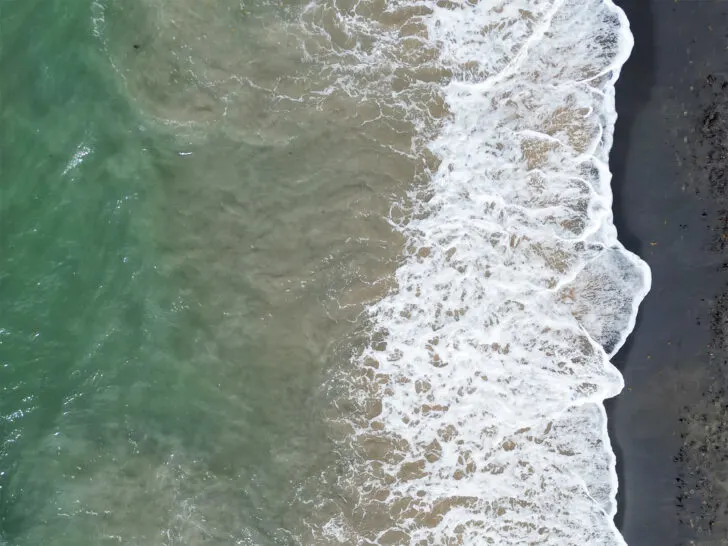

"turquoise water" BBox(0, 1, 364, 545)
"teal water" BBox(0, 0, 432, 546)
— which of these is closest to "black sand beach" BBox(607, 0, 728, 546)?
"teal water" BBox(0, 0, 432, 546)

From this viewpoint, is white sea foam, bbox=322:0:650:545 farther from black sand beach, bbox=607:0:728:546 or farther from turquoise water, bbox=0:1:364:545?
turquoise water, bbox=0:1:364:545

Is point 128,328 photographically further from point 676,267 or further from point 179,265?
point 676,267

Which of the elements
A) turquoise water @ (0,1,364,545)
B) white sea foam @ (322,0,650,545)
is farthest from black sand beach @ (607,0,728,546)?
turquoise water @ (0,1,364,545)

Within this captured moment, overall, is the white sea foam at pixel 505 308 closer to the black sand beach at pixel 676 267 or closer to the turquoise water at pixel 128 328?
the black sand beach at pixel 676 267

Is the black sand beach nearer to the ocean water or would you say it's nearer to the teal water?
the ocean water

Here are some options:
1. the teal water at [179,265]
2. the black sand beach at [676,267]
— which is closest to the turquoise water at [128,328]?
the teal water at [179,265]
